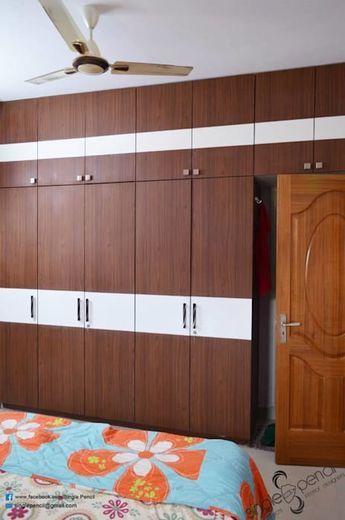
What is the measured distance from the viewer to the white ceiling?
7.16ft

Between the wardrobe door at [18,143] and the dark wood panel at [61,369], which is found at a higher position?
Result: the wardrobe door at [18,143]

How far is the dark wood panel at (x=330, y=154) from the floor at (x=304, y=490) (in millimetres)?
2157

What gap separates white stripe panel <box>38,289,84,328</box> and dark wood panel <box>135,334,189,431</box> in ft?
2.02

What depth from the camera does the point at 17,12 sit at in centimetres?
223

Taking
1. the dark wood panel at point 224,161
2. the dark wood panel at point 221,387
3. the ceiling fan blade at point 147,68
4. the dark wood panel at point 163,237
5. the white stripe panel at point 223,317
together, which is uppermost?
the ceiling fan blade at point 147,68

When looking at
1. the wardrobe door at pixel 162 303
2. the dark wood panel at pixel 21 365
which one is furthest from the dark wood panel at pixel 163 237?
the dark wood panel at pixel 21 365

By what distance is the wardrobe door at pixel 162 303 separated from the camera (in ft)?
10.5

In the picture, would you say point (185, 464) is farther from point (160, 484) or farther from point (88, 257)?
point (88, 257)

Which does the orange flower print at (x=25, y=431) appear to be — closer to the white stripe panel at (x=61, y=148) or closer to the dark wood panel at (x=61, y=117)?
the white stripe panel at (x=61, y=148)

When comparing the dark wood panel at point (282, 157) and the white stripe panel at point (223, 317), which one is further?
the white stripe panel at point (223, 317)

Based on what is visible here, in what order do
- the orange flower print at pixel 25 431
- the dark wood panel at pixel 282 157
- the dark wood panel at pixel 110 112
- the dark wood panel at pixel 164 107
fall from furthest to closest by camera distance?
the dark wood panel at pixel 110 112 < the dark wood panel at pixel 164 107 < the dark wood panel at pixel 282 157 < the orange flower print at pixel 25 431

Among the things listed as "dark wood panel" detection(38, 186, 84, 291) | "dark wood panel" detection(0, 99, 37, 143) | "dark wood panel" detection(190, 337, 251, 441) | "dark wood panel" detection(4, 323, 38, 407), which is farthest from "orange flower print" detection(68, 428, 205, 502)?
"dark wood panel" detection(0, 99, 37, 143)

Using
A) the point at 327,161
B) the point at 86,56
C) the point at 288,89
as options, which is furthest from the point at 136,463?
the point at 288,89

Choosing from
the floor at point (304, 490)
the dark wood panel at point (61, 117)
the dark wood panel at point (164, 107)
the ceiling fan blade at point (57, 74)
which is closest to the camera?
the ceiling fan blade at point (57, 74)
